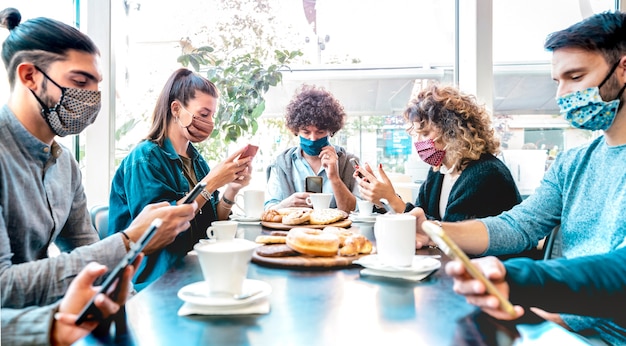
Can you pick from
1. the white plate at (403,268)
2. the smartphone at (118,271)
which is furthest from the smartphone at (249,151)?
the smartphone at (118,271)

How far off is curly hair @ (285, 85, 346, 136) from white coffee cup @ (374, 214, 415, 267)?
2.02 meters

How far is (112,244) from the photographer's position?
116 centimetres

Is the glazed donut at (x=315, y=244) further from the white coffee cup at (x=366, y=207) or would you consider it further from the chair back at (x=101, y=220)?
the chair back at (x=101, y=220)

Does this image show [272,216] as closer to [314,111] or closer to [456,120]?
[456,120]

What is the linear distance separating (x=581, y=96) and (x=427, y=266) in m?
0.81

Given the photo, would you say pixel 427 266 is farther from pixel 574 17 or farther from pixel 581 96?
pixel 574 17

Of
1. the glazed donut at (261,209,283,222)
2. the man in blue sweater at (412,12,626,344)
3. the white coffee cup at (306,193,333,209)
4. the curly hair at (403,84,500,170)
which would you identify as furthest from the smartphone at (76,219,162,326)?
the curly hair at (403,84,500,170)

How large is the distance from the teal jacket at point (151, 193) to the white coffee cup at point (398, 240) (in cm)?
85

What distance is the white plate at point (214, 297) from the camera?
0.78 metres

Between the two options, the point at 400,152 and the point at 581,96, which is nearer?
the point at 581,96

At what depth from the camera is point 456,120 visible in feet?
6.84

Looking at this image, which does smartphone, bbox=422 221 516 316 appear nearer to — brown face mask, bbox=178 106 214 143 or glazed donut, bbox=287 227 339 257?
glazed donut, bbox=287 227 339 257

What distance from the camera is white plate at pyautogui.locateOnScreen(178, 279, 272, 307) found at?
78cm

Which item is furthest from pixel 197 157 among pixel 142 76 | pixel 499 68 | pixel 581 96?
pixel 499 68
